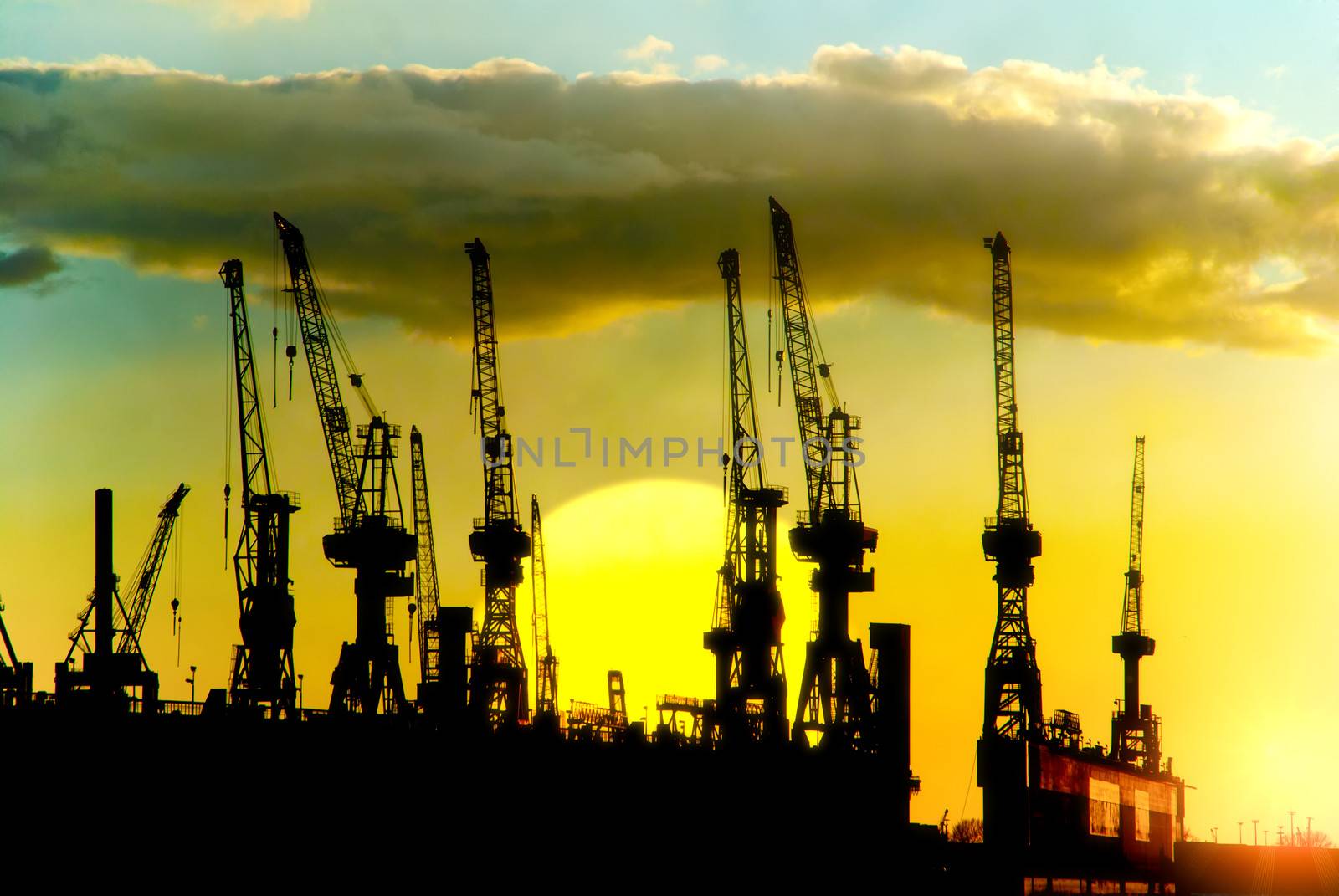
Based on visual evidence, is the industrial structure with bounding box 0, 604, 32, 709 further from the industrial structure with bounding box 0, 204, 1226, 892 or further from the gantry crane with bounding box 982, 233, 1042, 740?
the gantry crane with bounding box 982, 233, 1042, 740

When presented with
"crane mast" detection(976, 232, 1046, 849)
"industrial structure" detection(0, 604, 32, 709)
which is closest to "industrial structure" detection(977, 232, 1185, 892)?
"crane mast" detection(976, 232, 1046, 849)

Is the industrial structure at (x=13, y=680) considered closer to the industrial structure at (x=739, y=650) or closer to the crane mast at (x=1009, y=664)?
the industrial structure at (x=739, y=650)

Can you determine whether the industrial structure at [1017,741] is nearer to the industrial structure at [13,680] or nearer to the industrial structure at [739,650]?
the industrial structure at [739,650]

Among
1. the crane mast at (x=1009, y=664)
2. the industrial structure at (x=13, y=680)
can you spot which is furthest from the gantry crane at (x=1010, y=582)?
the industrial structure at (x=13, y=680)

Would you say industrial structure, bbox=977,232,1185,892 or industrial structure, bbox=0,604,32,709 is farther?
industrial structure, bbox=977,232,1185,892

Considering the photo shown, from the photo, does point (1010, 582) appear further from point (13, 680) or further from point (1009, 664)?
point (13, 680)

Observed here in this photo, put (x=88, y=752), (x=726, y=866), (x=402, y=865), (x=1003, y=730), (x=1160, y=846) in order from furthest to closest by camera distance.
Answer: (x=1160, y=846)
(x=1003, y=730)
(x=726, y=866)
(x=402, y=865)
(x=88, y=752)

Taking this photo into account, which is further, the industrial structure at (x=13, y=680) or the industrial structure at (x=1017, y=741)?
the industrial structure at (x=1017, y=741)

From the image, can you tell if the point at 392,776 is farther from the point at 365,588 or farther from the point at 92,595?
the point at 92,595

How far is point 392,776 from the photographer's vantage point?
107 metres

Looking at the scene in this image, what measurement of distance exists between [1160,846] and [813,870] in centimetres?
7854

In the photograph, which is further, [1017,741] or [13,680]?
[1017,741]

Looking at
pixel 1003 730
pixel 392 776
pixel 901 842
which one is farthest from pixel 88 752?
pixel 1003 730

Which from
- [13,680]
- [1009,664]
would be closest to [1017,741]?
[1009,664]
